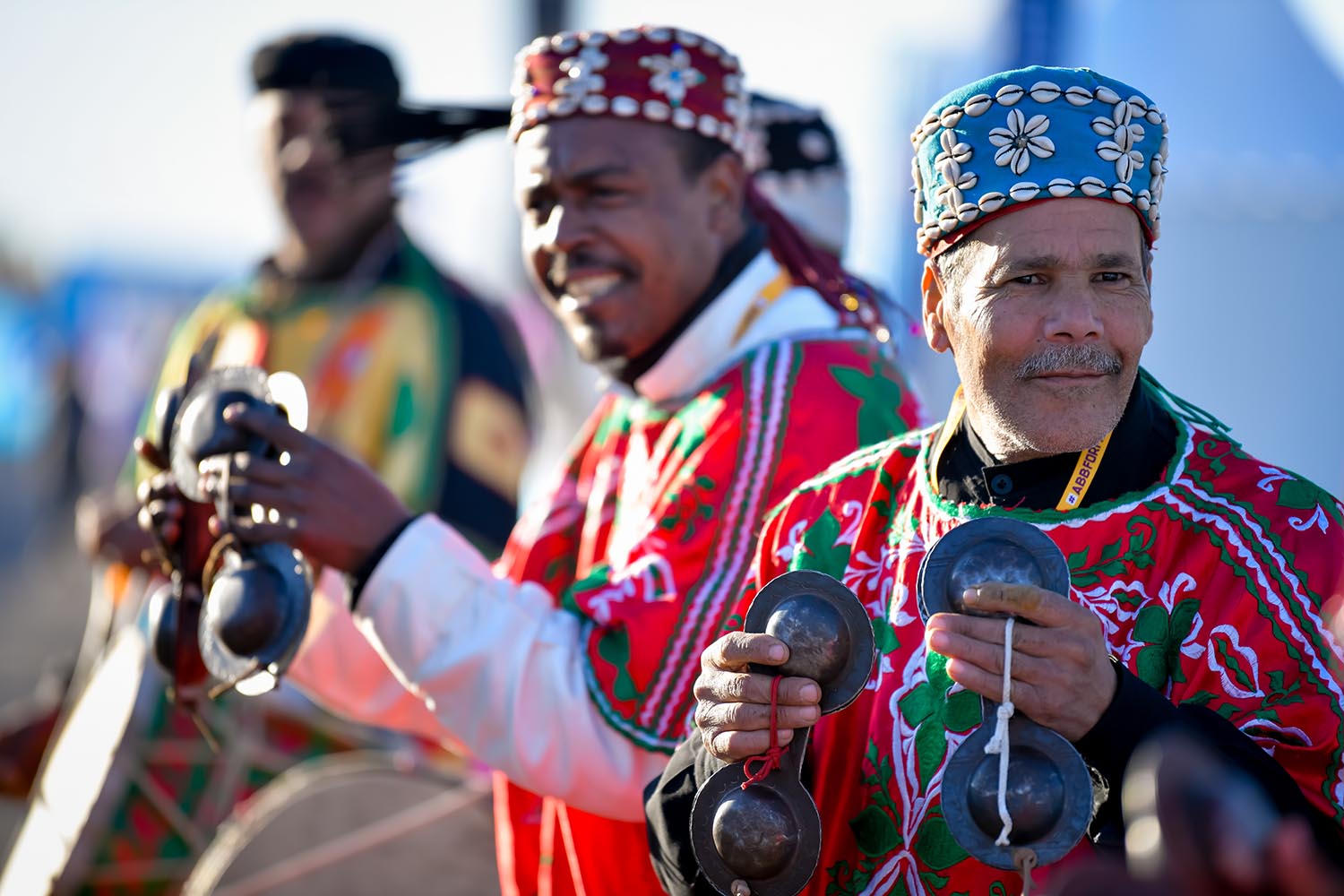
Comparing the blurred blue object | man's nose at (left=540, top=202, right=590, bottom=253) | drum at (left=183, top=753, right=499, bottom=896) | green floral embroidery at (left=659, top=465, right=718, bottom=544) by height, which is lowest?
the blurred blue object

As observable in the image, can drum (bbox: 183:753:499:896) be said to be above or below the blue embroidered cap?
below

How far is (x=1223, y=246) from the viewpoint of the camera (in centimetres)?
805

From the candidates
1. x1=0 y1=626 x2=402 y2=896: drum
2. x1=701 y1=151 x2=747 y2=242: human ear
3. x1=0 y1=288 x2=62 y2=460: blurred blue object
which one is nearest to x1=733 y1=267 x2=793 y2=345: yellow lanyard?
x1=701 y1=151 x2=747 y2=242: human ear

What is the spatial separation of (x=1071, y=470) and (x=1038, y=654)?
1.27 ft

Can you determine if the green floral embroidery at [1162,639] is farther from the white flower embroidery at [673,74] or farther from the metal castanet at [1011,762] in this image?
the white flower embroidery at [673,74]

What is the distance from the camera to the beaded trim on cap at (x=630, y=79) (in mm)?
3260

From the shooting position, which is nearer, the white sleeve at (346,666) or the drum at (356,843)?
the white sleeve at (346,666)

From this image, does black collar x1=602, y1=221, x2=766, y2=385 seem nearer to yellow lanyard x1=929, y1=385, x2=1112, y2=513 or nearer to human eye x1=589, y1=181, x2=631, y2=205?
human eye x1=589, y1=181, x2=631, y2=205

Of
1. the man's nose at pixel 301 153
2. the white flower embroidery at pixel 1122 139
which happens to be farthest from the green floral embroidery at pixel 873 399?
the man's nose at pixel 301 153

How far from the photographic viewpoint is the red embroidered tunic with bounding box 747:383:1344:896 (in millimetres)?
1981

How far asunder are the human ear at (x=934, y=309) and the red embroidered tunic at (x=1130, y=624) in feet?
0.47

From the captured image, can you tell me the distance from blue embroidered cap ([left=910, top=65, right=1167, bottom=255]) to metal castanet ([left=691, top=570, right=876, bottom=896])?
536 mm

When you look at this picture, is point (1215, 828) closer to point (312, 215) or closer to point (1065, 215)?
point (1065, 215)

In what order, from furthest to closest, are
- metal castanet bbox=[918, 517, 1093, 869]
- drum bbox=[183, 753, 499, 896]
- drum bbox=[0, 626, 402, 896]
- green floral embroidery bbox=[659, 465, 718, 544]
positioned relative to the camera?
drum bbox=[0, 626, 402, 896] → drum bbox=[183, 753, 499, 896] → green floral embroidery bbox=[659, 465, 718, 544] → metal castanet bbox=[918, 517, 1093, 869]
